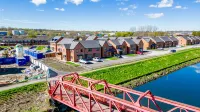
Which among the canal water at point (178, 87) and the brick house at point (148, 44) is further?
the brick house at point (148, 44)

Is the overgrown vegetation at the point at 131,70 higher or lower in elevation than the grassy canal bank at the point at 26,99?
higher

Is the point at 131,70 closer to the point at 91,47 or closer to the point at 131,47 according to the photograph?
the point at 91,47

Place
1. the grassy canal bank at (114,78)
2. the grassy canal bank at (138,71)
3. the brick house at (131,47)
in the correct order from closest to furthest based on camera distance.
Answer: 1. the grassy canal bank at (114,78)
2. the grassy canal bank at (138,71)
3. the brick house at (131,47)

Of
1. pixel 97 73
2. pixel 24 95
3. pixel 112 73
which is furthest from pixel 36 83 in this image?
pixel 112 73

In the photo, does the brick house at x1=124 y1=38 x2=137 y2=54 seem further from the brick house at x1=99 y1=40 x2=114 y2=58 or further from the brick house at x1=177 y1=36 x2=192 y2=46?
the brick house at x1=177 y1=36 x2=192 y2=46

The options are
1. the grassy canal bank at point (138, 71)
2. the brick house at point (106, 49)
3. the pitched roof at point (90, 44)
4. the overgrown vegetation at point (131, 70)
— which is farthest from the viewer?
the brick house at point (106, 49)

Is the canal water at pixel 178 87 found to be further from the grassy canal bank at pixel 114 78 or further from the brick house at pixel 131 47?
the brick house at pixel 131 47

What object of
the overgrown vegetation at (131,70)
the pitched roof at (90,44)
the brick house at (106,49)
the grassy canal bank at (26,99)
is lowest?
the grassy canal bank at (26,99)

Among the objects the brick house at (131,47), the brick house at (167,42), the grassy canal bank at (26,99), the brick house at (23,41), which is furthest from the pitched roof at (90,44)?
the brick house at (23,41)
